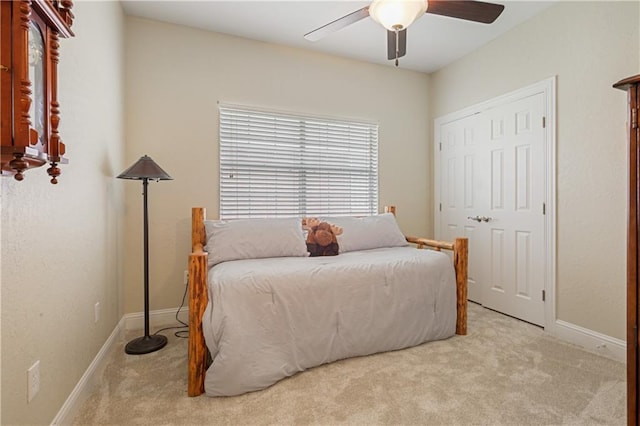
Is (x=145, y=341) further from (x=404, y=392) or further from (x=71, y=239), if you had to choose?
(x=404, y=392)

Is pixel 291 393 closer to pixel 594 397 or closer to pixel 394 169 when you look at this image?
pixel 594 397

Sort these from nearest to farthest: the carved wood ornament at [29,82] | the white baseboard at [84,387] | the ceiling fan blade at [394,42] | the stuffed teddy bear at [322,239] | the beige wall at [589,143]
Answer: the carved wood ornament at [29,82], the white baseboard at [84,387], the ceiling fan blade at [394,42], the beige wall at [589,143], the stuffed teddy bear at [322,239]

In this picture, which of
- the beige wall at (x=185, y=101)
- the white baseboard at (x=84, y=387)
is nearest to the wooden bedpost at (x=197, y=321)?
the white baseboard at (x=84, y=387)

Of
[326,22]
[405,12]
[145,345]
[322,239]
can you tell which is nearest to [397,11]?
[405,12]

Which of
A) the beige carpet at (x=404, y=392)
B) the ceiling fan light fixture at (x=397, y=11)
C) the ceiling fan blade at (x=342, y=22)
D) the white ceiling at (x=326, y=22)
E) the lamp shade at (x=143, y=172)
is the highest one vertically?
the white ceiling at (x=326, y=22)

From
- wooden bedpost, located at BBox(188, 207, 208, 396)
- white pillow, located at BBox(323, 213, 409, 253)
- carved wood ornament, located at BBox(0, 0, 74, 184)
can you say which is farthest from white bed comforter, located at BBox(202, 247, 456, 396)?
carved wood ornament, located at BBox(0, 0, 74, 184)

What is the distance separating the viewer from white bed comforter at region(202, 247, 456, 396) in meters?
1.76

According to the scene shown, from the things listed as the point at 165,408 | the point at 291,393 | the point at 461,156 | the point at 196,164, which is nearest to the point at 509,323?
the point at 461,156

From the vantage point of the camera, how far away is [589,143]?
2.35 metres

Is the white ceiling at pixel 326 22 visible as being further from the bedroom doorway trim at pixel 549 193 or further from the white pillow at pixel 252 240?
the white pillow at pixel 252 240

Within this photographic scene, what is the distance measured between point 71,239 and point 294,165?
210cm

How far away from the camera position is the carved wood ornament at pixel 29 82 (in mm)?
828

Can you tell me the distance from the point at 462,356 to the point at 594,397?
0.69 m

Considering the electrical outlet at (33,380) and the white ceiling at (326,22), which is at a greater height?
the white ceiling at (326,22)
